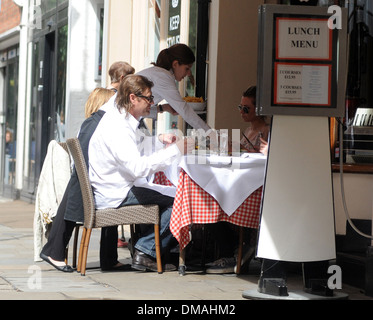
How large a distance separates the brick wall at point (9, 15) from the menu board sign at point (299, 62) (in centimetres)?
1230

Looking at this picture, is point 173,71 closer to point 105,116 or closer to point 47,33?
point 105,116

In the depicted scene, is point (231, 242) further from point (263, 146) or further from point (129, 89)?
point (129, 89)

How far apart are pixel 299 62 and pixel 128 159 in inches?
62.8

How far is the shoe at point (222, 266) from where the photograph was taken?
6863mm

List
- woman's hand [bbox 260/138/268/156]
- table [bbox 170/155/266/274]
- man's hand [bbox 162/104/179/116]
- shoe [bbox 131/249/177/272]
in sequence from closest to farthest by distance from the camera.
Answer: table [bbox 170/155/266/274]
woman's hand [bbox 260/138/268/156]
shoe [bbox 131/249/177/272]
man's hand [bbox 162/104/179/116]

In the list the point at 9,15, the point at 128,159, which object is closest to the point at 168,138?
the point at 128,159

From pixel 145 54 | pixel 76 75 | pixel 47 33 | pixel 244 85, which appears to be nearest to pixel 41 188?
pixel 244 85

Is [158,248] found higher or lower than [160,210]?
lower

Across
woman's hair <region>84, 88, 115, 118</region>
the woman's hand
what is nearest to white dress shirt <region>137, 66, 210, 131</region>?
woman's hair <region>84, 88, 115, 118</region>

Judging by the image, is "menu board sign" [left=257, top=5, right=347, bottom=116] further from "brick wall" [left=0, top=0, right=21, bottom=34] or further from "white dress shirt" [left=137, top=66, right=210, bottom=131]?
"brick wall" [left=0, top=0, right=21, bottom=34]

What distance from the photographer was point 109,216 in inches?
257

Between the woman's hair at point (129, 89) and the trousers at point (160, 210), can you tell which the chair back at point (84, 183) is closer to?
the trousers at point (160, 210)

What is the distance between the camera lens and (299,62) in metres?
5.60

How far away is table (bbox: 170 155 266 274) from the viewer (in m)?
6.48
